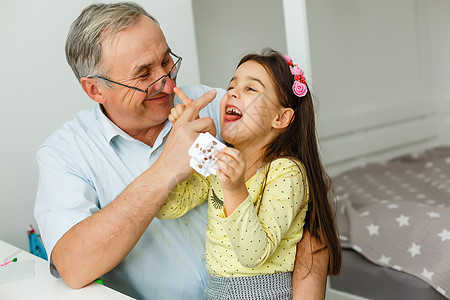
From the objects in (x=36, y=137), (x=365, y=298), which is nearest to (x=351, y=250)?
(x=365, y=298)

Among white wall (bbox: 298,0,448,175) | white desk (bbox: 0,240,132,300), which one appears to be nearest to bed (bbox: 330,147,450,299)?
white wall (bbox: 298,0,448,175)

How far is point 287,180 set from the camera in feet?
4.01

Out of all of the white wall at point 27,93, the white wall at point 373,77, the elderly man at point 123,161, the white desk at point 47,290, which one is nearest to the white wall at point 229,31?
the white wall at point 373,77

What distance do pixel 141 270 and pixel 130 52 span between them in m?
0.62

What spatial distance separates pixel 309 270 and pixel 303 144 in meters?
0.33

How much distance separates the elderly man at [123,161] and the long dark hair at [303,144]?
3.1 inches

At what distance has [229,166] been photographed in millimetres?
1007

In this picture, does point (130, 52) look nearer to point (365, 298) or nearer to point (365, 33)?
point (365, 298)

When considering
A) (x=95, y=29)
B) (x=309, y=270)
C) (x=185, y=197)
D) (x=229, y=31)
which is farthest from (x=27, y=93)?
(x=229, y=31)

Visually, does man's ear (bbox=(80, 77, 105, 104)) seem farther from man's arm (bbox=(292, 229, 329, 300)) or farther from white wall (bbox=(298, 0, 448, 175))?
white wall (bbox=(298, 0, 448, 175))

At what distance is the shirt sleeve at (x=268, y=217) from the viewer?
1072 mm

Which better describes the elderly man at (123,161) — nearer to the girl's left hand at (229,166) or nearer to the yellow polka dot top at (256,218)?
the yellow polka dot top at (256,218)

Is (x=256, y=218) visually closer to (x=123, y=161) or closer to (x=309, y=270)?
(x=309, y=270)

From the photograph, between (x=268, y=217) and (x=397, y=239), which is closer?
(x=268, y=217)
